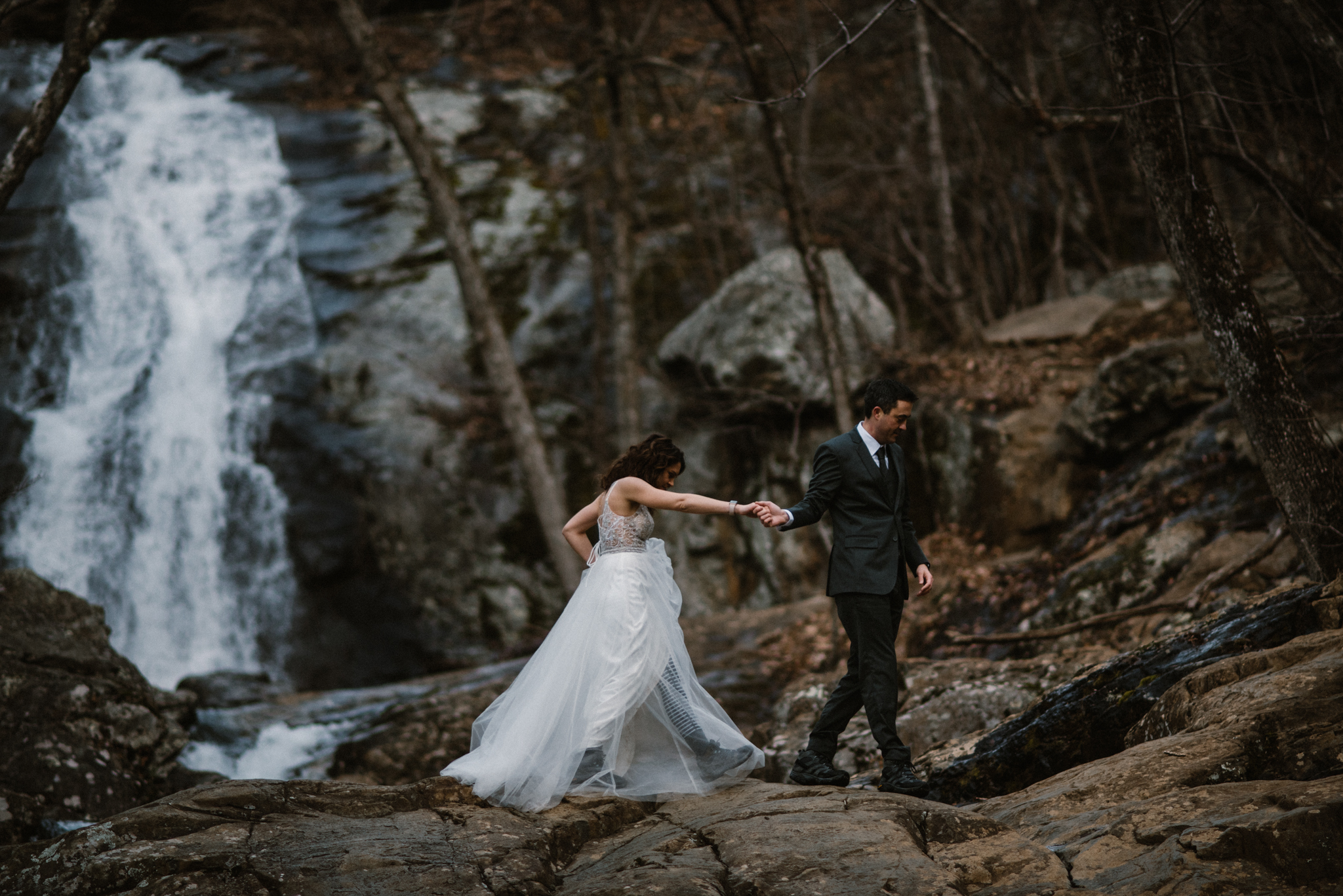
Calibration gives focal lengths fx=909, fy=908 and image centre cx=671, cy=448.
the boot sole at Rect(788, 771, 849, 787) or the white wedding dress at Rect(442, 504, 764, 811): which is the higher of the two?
the white wedding dress at Rect(442, 504, 764, 811)

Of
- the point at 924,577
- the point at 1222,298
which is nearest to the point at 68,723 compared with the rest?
the point at 924,577

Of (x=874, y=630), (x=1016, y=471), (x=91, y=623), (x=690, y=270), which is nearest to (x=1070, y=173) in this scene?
(x=690, y=270)

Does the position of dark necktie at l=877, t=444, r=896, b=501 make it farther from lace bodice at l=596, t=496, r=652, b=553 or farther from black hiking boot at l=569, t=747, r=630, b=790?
black hiking boot at l=569, t=747, r=630, b=790

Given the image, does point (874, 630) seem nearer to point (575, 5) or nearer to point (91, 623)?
point (91, 623)

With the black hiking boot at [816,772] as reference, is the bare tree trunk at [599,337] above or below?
above

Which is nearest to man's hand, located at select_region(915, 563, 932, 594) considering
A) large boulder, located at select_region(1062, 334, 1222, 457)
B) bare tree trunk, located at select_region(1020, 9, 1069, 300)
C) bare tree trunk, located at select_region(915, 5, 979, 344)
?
large boulder, located at select_region(1062, 334, 1222, 457)

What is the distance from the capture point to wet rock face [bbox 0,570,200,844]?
6773 mm

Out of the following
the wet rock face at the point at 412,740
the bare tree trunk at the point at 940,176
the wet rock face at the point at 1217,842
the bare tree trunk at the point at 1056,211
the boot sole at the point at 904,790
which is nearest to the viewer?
the wet rock face at the point at 1217,842

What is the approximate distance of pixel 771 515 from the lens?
532 cm

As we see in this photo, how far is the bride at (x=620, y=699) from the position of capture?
16.6 ft

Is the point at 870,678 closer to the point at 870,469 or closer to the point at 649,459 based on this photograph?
the point at 870,469

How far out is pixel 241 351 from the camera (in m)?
17.4

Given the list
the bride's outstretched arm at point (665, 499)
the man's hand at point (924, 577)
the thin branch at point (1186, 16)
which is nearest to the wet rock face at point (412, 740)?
the bride's outstretched arm at point (665, 499)

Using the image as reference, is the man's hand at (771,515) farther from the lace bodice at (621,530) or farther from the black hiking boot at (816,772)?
the black hiking boot at (816,772)
